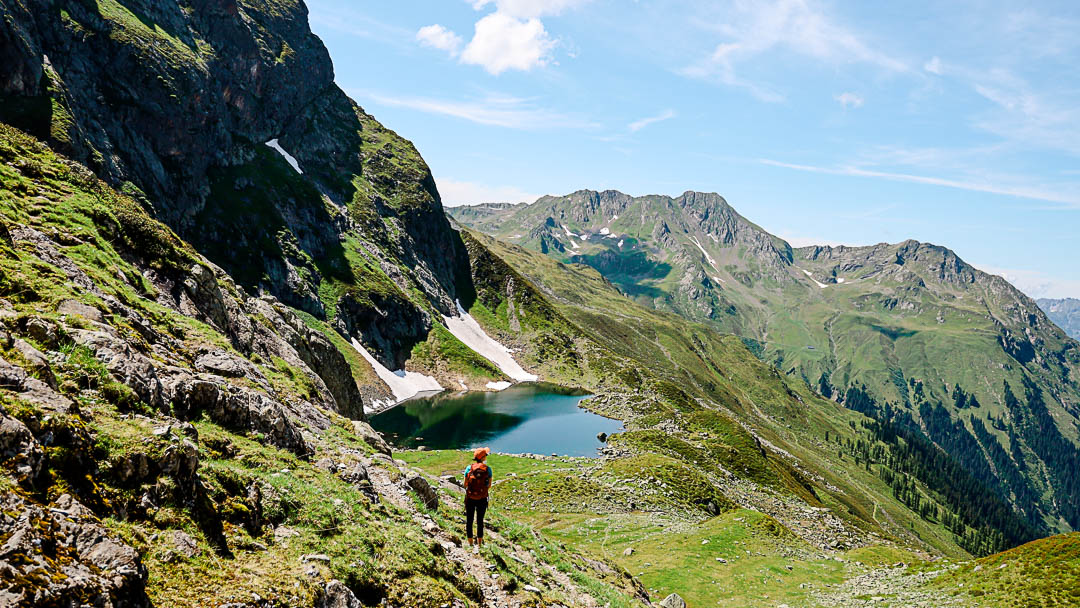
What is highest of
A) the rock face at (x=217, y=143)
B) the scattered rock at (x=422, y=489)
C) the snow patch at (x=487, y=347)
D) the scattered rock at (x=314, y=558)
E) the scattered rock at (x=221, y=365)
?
the rock face at (x=217, y=143)

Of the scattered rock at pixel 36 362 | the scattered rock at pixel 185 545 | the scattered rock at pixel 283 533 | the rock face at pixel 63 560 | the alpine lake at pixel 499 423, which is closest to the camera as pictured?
the rock face at pixel 63 560

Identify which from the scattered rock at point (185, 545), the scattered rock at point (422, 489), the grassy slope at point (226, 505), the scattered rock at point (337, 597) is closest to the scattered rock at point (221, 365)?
the grassy slope at point (226, 505)

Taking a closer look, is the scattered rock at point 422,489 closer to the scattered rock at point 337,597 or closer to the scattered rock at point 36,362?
the scattered rock at point 337,597

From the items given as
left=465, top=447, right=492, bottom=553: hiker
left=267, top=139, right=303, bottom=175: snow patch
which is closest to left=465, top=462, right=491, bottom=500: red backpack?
left=465, top=447, right=492, bottom=553: hiker

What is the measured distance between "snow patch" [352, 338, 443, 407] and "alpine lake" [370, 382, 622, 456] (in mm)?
6628

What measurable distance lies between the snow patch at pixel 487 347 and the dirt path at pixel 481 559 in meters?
152

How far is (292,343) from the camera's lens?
1897 inches

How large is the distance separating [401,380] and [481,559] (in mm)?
139752

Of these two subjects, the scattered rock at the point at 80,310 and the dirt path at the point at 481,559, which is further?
the scattered rock at the point at 80,310

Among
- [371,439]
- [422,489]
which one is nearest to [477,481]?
[422,489]

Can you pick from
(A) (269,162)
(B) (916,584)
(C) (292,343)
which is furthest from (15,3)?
(B) (916,584)

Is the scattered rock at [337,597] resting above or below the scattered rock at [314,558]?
below

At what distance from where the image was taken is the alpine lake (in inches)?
3991

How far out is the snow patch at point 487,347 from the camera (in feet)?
579
